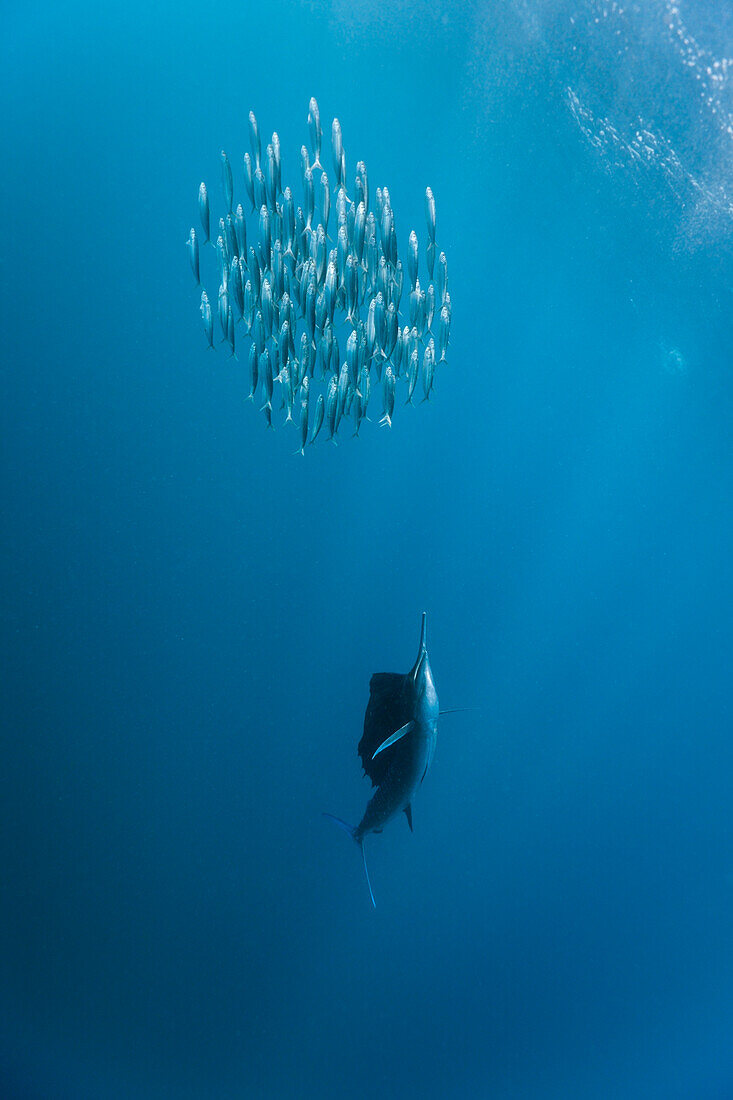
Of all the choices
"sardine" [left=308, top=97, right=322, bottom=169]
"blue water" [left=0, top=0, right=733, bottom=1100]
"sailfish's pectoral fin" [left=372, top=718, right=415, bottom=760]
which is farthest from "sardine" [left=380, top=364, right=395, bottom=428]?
"blue water" [left=0, top=0, right=733, bottom=1100]

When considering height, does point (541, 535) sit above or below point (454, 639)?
above

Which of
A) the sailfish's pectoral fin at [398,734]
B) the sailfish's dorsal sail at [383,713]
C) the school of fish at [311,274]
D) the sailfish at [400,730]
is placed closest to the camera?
A: the sailfish's pectoral fin at [398,734]

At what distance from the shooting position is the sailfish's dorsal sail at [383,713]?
2.86 m

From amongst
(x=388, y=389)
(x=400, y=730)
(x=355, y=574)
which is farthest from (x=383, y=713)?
(x=355, y=574)

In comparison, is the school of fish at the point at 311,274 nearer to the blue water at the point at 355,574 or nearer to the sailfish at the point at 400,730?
the sailfish at the point at 400,730

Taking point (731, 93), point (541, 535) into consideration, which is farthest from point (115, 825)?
point (731, 93)

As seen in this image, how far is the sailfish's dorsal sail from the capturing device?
113 inches

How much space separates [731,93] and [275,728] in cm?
888

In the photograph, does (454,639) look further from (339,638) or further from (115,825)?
(115,825)

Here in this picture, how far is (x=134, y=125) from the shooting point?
277 inches

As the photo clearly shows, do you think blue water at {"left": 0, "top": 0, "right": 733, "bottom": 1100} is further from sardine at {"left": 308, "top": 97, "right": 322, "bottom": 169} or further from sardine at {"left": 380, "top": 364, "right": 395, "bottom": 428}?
sardine at {"left": 308, "top": 97, "right": 322, "bottom": 169}

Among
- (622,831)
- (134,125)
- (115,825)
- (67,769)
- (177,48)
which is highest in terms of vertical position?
(177,48)

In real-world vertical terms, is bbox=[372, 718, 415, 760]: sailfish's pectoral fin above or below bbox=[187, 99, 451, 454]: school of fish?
below

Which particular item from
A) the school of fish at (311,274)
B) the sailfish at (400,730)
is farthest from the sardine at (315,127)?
the sailfish at (400,730)
